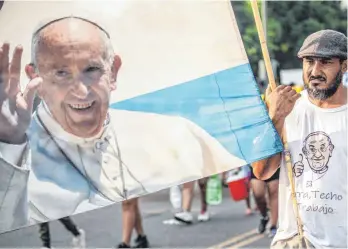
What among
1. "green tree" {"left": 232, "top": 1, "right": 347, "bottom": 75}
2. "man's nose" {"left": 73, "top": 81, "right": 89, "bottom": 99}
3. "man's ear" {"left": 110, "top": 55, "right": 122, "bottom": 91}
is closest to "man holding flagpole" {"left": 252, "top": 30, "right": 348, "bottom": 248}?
"man's ear" {"left": 110, "top": 55, "right": 122, "bottom": 91}

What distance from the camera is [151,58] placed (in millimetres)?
3529

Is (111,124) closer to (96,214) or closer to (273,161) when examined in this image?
(273,161)

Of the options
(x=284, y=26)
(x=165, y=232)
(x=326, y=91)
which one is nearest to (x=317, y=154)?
(x=326, y=91)

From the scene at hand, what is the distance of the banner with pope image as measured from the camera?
10.9ft

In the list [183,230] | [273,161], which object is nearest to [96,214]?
[183,230]

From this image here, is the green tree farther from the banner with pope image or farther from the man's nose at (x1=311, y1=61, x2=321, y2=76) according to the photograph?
the banner with pope image

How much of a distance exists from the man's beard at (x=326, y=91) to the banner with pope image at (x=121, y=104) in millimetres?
281

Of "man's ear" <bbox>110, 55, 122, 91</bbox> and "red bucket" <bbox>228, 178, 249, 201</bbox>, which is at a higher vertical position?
"man's ear" <bbox>110, 55, 122, 91</bbox>

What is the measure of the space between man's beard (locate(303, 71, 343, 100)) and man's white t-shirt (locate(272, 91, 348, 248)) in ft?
0.19

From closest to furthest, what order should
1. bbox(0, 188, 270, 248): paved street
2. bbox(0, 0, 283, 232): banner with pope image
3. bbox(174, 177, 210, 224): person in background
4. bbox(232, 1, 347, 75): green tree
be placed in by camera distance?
1. bbox(0, 0, 283, 232): banner with pope image
2. bbox(0, 188, 270, 248): paved street
3. bbox(174, 177, 210, 224): person in background
4. bbox(232, 1, 347, 75): green tree

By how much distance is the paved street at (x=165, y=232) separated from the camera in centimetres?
824

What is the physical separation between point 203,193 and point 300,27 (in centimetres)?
1278

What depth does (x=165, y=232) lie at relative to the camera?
29.5 feet

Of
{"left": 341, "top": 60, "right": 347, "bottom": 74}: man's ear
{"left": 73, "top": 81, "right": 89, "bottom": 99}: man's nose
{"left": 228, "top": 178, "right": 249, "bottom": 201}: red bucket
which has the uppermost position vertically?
{"left": 73, "top": 81, "right": 89, "bottom": 99}: man's nose
